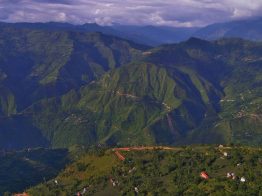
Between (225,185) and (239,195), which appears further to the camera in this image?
(225,185)

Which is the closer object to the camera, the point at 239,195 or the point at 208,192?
the point at 239,195
